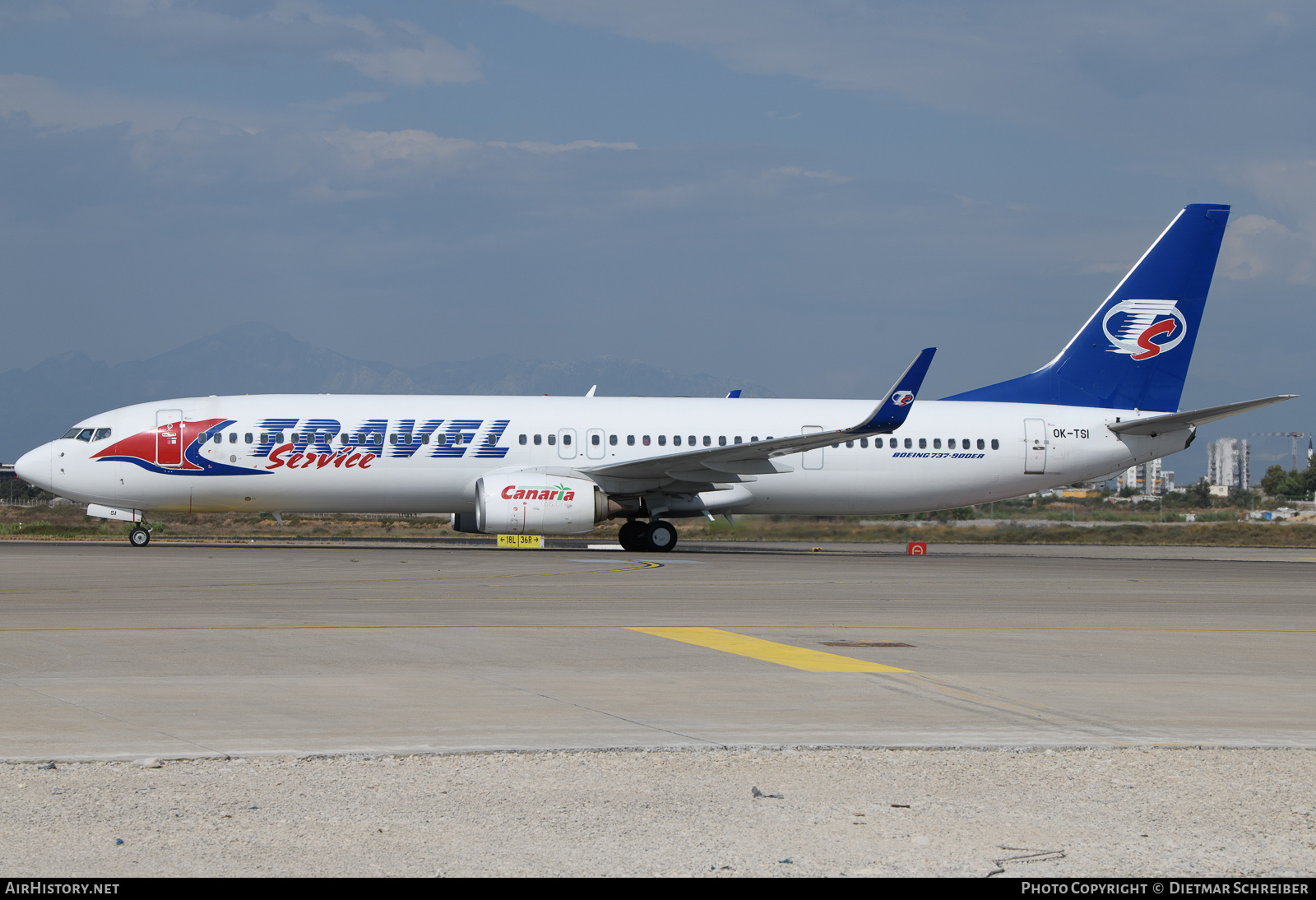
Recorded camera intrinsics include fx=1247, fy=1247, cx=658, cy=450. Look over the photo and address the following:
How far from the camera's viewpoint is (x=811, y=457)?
29750 mm

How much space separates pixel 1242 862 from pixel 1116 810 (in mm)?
855

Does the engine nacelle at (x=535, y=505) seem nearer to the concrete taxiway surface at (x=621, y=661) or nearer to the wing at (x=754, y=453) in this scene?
the wing at (x=754, y=453)

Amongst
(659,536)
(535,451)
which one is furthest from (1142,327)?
(535,451)

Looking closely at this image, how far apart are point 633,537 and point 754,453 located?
11.6 ft

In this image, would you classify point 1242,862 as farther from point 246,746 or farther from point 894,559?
→ point 894,559

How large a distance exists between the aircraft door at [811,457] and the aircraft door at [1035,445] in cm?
541

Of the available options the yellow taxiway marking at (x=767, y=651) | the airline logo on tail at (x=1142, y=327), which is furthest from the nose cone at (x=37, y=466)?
the airline logo on tail at (x=1142, y=327)

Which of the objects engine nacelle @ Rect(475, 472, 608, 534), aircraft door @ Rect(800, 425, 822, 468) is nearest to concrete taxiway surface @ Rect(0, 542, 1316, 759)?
engine nacelle @ Rect(475, 472, 608, 534)

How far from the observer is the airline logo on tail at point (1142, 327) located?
31844 millimetres

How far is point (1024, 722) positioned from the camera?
805 cm

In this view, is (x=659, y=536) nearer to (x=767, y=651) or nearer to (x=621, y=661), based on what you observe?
(x=767, y=651)

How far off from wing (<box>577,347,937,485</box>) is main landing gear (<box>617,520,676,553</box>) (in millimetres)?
1254
